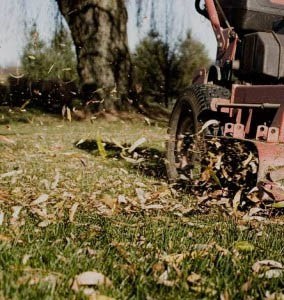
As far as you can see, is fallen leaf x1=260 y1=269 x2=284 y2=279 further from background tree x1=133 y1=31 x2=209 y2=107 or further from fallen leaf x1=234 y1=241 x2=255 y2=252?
background tree x1=133 y1=31 x2=209 y2=107

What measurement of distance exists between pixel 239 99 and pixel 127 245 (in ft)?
7.94

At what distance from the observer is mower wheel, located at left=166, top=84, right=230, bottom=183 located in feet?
16.5

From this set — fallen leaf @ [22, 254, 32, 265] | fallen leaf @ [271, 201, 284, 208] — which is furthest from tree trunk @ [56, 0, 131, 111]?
fallen leaf @ [22, 254, 32, 265]

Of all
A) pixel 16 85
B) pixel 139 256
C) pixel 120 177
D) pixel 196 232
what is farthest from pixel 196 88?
pixel 16 85

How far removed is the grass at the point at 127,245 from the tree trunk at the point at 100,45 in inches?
458

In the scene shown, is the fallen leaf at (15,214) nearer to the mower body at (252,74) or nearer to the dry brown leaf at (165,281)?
the dry brown leaf at (165,281)

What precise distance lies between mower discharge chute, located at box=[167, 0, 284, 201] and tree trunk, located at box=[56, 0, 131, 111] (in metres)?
10.9

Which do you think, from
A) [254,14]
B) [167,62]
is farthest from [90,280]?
[167,62]

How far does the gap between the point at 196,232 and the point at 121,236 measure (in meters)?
0.52

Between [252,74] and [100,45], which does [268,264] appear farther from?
[100,45]

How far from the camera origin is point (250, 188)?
14.1ft

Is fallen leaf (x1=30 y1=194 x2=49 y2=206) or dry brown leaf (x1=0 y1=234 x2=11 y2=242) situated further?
fallen leaf (x1=30 y1=194 x2=49 y2=206)

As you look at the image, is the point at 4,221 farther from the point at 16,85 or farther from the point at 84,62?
the point at 16,85

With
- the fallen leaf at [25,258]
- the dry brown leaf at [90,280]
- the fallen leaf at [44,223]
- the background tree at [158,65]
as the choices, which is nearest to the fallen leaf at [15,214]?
the fallen leaf at [44,223]
